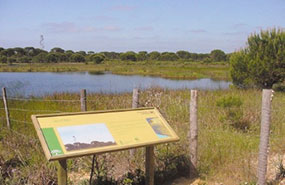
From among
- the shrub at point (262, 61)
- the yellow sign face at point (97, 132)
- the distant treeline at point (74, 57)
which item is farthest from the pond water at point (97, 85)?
the distant treeline at point (74, 57)

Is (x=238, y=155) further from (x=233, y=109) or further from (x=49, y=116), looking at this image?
(x=49, y=116)

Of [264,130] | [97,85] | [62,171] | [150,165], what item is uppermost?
[264,130]

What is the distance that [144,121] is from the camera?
3.34 metres

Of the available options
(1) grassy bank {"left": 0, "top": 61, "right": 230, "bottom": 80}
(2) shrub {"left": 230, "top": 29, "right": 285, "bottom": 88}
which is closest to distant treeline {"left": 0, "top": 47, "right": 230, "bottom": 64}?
(1) grassy bank {"left": 0, "top": 61, "right": 230, "bottom": 80}

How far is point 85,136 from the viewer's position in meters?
2.83

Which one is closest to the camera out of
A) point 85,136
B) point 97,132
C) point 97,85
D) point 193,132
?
point 85,136

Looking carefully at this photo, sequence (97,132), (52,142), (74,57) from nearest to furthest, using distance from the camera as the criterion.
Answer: (52,142) < (97,132) < (74,57)

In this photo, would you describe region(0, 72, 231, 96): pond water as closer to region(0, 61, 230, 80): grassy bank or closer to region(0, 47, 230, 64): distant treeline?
region(0, 61, 230, 80): grassy bank

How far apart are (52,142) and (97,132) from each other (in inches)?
18.3

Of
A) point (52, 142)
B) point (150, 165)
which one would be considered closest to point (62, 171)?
point (52, 142)

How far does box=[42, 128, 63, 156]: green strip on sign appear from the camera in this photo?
2.59 meters

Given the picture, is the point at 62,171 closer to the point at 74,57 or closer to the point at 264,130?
the point at 264,130

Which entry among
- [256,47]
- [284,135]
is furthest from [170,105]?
[256,47]

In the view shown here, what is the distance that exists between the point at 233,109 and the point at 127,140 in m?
4.46
